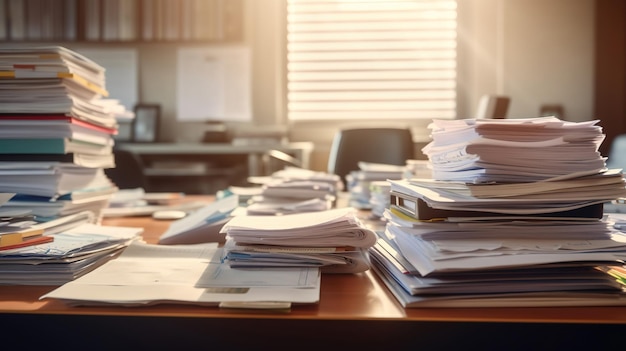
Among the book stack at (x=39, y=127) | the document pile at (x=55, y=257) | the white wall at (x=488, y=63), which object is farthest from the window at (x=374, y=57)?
the document pile at (x=55, y=257)

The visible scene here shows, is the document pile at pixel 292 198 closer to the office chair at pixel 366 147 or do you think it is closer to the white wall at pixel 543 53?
the office chair at pixel 366 147

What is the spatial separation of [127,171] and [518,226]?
2.13m

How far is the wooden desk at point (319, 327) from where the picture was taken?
0.55 metres

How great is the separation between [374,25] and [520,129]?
3.35 meters

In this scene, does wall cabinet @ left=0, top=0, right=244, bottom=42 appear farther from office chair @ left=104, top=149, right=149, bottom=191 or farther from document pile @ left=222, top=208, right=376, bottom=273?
document pile @ left=222, top=208, right=376, bottom=273

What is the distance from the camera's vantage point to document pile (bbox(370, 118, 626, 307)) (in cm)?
62

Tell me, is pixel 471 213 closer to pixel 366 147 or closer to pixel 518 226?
pixel 518 226

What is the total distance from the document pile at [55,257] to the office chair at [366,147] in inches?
77.4

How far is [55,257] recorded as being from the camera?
2.40ft

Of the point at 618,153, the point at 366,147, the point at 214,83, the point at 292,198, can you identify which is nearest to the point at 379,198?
the point at 292,198

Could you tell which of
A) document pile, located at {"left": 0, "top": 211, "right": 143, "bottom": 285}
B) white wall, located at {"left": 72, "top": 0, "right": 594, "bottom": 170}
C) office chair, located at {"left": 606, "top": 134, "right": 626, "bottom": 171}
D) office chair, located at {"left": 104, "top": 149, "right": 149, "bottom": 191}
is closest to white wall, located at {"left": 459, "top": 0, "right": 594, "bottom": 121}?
white wall, located at {"left": 72, "top": 0, "right": 594, "bottom": 170}

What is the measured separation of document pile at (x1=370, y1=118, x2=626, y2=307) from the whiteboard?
3190mm

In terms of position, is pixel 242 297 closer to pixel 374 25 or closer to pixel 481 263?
pixel 481 263

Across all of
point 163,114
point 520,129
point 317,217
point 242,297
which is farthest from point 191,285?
point 163,114
